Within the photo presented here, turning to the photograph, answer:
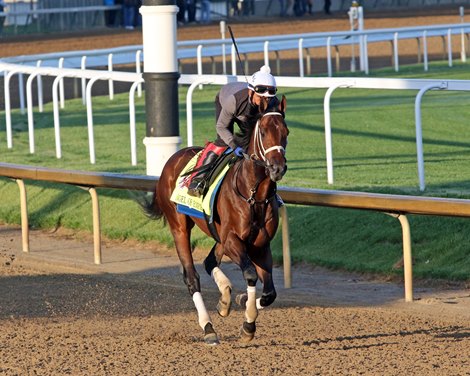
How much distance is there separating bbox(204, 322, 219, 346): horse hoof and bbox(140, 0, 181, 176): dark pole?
11.7ft

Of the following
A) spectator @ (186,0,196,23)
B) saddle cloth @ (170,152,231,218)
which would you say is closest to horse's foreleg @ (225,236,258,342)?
saddle cloth @ (170,152,231,218)

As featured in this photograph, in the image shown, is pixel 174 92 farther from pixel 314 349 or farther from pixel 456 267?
pixel 314 349

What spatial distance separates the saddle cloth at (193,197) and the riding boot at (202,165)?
4 cm

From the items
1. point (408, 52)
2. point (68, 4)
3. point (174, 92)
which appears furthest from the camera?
point (68, 4)

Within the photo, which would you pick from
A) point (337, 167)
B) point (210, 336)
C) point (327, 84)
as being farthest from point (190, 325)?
point (337, 167)

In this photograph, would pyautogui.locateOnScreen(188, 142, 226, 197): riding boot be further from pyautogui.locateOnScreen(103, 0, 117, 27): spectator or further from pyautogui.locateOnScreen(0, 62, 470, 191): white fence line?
pyautogui.locateOnScreen(103, 0, 117, 27): spectator

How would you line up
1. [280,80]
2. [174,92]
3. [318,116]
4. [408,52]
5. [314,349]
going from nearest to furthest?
[314,349]
[174,92]
[280,80]
[318,116]
[408,52]

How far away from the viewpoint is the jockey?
22.7ft

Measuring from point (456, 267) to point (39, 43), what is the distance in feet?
80.3

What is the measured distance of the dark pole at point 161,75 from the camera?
10148mm

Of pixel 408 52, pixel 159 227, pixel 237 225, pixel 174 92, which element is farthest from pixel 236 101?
pixel 408 52

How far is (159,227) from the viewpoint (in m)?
10.9

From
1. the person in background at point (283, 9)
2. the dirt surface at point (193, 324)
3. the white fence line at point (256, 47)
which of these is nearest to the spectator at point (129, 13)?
the person in background at point (283, 9)

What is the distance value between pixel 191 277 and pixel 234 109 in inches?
40.5
